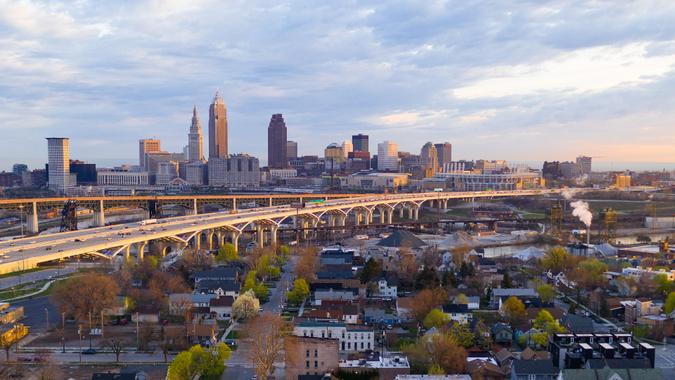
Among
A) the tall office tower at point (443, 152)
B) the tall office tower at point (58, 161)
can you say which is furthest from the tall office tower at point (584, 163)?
the tall office tower at point (58, 161)

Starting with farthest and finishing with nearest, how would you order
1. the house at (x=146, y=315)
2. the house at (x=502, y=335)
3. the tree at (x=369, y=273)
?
the tree at (x=369, y=273) < the house at (x=146, y=315) < the house at (x=502, y=335)

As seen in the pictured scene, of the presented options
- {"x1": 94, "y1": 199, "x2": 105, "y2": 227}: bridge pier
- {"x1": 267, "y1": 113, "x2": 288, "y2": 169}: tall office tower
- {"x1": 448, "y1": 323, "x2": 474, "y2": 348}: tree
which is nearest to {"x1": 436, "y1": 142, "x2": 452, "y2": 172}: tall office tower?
{"x1": 267, "y1": 113, "x2": 288, "y2": 169}: tall office tower

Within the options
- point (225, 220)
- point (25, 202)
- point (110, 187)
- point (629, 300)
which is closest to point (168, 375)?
point (629, 300)

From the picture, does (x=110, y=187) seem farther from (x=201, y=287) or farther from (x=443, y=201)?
(x=201, y=287)

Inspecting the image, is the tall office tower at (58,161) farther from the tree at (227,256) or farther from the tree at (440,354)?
the tree at (440,354)

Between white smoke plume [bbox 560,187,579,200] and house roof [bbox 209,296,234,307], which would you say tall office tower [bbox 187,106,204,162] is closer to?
white smoke plume [bbox 560,187,579,200]

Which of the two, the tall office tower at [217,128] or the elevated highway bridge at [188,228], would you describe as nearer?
the elevated highway bridge at [188,228]
